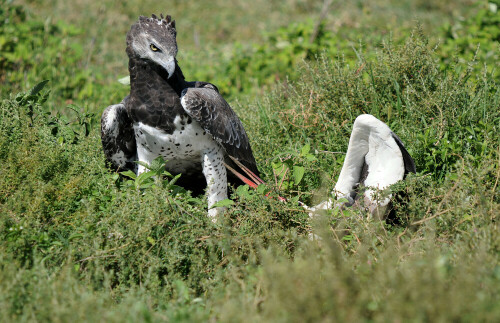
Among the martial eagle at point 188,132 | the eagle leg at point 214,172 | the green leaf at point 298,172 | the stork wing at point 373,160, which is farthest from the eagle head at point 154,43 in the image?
the stork wing at point 373,160

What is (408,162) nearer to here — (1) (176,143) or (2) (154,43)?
(1) (176,143)

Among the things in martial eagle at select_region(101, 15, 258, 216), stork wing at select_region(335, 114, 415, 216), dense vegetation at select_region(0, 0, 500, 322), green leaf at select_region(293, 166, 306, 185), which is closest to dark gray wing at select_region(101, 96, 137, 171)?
martial eagle at select_region(101, 15, 258, 216)

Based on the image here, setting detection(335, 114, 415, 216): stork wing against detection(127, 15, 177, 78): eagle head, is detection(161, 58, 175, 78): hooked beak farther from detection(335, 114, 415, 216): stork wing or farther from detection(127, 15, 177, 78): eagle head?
detection(335, 114, 415, 216): stork wing

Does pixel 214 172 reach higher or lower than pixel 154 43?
lower

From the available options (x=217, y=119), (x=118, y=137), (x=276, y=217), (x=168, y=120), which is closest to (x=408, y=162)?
(x=276, y=217)

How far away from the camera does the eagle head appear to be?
3637 millimetres

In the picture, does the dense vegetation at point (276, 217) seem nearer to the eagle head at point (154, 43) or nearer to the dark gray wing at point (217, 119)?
the dark gray wing at point (217, 119)

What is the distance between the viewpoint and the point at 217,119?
3.87 meters

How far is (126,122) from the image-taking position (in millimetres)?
4035

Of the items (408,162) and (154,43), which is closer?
(154,43)

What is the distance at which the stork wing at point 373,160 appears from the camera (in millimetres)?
3623

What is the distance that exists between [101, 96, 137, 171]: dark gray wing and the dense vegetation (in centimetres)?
14

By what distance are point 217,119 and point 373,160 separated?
1177 millimetres

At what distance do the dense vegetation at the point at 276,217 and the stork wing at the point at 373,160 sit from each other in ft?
0.48
